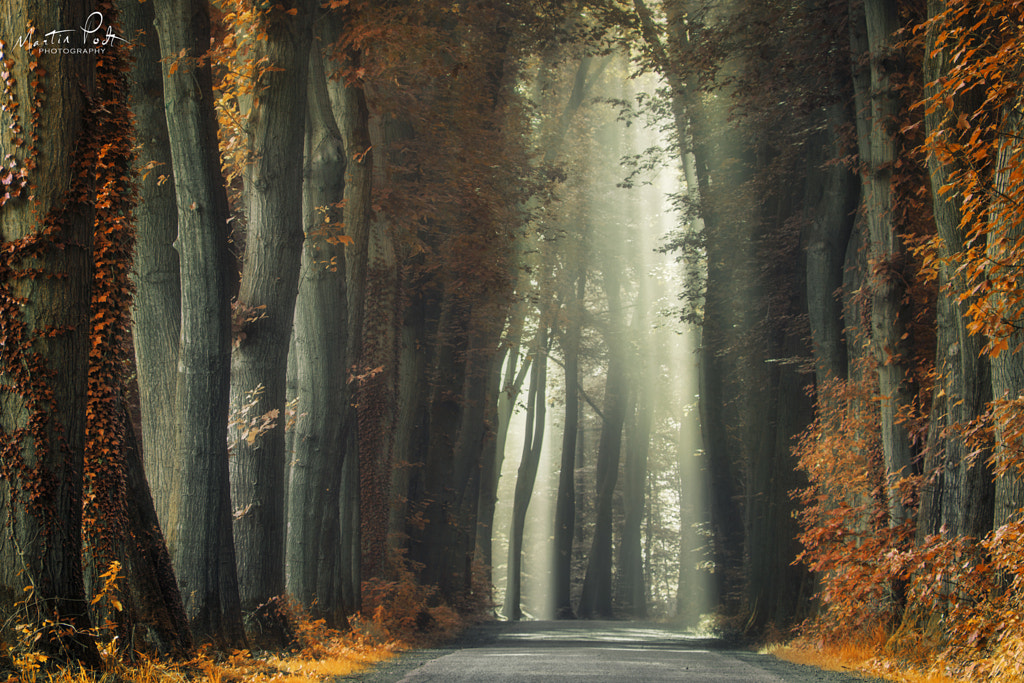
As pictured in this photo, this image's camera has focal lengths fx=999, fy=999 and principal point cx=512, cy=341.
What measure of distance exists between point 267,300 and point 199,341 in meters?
1.61

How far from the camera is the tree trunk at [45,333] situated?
6.08 m

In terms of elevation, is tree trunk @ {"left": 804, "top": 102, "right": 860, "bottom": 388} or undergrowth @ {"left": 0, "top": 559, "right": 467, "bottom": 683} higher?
tree trunk @ {"left": 804, "top": 102, "right": 860, "bottom": 388}

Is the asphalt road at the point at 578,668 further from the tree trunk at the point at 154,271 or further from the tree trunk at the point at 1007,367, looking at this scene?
the tree trunk at the point at 154,271

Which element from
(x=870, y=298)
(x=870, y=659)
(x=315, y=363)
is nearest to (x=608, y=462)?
(x=870, y=298)

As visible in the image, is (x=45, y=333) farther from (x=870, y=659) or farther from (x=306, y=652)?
(x=870, y=659)

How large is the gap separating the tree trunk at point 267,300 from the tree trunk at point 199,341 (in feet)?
3.91

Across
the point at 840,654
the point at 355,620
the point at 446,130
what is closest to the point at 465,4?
the point at 446,130

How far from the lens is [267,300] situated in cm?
1109

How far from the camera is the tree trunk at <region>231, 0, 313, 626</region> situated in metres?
11.1

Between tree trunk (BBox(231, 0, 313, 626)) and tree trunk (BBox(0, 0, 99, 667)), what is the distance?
4448 millimetres

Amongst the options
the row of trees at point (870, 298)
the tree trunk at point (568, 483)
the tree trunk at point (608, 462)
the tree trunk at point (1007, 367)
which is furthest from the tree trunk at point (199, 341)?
the tree trunk at point (608, 462)

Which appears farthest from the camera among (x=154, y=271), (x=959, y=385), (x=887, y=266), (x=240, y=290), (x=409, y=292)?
(x=409, y=292)

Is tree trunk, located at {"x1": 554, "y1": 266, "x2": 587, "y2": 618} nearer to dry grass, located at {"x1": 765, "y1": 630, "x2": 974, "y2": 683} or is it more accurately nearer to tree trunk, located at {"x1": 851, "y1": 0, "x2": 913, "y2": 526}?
dry grass, located at {"x1": 765, "y1": 630, "x2": 974, "y2": 683}
